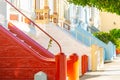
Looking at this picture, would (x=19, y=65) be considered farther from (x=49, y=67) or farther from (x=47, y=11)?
(x=47, y=11)

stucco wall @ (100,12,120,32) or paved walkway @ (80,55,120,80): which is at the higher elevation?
stucco wall @ (100,12,120,32)

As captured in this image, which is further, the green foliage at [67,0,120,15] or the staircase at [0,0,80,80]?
the staircase at [0,0,80,80]

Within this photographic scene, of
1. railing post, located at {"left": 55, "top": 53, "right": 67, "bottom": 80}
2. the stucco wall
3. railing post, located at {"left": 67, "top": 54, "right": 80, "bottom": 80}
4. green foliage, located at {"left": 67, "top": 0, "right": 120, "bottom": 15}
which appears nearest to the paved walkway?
railing post, located at {"left": 67, "top": 54, "right": 80, "bottom": 80}

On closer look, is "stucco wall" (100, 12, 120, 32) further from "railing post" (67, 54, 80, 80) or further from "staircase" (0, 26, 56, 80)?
"staircase" (0, 26, 56, 80)

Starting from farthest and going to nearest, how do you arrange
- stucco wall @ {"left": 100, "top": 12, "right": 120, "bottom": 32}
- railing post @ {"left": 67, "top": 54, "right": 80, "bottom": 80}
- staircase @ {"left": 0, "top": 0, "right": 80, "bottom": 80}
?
stucco wall @ {"left": 100, "top": 12, "right": 120, "bottom": 32} → railing post @ {"left": 67, "top": 54, "right": 80, "bottom": 80} → staircase @ {"left": 0, "top": 0, "right": 80, "bottom": 80}

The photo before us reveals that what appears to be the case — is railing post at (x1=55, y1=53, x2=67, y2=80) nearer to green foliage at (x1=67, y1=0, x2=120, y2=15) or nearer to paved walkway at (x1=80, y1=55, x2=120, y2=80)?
green foliage at (x1=67, y1=0, x2=120, y2=15)

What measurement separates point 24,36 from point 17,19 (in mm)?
4057

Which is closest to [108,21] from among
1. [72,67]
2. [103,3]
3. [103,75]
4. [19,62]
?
[103,75]

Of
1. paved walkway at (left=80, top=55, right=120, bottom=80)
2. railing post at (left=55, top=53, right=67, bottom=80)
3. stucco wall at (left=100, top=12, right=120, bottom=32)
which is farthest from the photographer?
stucco wall at (left=100, top=12, right=120, bottom=32)

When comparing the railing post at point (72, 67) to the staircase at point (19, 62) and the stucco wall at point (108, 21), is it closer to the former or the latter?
the staircase at point (19, 62)

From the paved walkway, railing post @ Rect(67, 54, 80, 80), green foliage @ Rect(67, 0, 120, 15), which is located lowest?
the paved walkway

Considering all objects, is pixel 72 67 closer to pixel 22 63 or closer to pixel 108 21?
pixel 22 63

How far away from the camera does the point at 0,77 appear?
1488cm

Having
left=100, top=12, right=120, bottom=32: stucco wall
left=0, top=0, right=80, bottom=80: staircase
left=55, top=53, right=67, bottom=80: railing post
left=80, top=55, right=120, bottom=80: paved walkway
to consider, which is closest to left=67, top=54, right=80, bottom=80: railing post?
left=0, top=0, right=80, bottom=80: staircase
